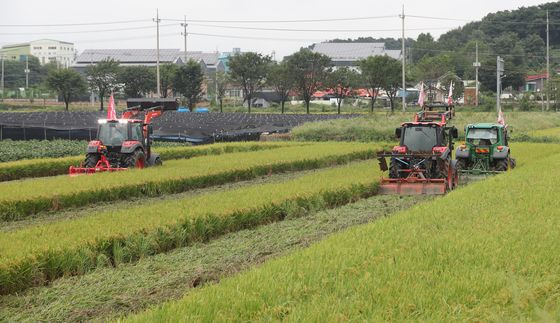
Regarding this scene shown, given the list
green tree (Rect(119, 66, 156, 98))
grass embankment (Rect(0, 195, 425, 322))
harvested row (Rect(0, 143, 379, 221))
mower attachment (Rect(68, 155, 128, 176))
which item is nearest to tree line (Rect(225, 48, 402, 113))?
green tree (Rect(119, 66, 156, 98))

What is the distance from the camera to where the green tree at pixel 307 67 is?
6475 cm

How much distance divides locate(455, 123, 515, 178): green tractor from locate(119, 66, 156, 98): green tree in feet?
177

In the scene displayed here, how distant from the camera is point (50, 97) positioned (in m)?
95.3

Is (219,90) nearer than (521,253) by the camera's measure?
No

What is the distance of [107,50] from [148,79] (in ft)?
151

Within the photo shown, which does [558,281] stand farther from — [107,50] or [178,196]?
[107,50]

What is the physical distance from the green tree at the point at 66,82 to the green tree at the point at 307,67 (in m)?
21.0

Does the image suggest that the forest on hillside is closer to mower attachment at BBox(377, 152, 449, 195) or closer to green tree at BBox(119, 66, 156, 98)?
green tree at BBox(119, 66, 156, 98)

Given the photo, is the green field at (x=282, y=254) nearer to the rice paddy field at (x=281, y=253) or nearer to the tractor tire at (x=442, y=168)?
the rice paddy field at (x=281, y=253)

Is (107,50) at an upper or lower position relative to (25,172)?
upper

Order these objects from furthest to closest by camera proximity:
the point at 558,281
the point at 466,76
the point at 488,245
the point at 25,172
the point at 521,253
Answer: the point at 466,76, the point at 25,172, the point at 488,245, the point at 521,253, the point at 558,281

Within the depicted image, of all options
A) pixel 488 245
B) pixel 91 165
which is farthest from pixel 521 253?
pixel 91 165

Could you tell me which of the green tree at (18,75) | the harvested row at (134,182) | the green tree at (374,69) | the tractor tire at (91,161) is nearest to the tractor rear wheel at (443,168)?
the harvested row at (134,182)

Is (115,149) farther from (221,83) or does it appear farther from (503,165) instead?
(221,83)
